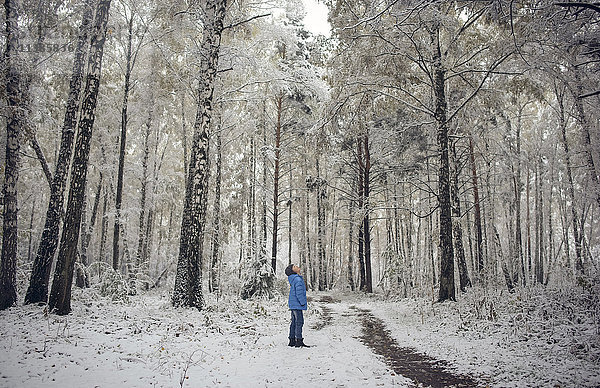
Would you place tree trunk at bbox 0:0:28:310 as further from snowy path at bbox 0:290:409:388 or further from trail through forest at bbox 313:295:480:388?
trail through forest at bbox 313:295:480:388

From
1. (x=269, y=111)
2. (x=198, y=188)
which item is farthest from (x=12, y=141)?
(x=269, y=111)

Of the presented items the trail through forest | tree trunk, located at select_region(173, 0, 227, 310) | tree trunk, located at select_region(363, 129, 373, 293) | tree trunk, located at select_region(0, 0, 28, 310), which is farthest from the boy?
tree trunk, located at select_region(363, 129, 373, 293)

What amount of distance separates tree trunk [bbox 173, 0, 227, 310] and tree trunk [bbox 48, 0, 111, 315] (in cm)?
274

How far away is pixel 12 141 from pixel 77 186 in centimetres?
309

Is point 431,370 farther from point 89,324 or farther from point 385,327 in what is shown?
point 89,324

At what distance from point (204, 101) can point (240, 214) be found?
13176 mm

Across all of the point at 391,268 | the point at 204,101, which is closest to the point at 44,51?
the point at 204,101

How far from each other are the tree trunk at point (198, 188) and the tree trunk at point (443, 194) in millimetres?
6848

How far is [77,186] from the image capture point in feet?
23.9

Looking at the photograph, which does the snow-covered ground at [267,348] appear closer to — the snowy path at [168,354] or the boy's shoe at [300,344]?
the snowy path at [168,354]

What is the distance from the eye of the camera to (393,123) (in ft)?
55.6

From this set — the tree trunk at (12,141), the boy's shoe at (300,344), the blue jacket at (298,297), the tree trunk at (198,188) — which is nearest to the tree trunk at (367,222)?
Answer: the tree trunk at (198,188)

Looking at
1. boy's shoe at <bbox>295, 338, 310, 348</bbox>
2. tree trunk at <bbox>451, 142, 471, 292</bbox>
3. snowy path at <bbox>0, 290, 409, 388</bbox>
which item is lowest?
boy's shoe at <bbox>295, 338, 310, 348</bbox>

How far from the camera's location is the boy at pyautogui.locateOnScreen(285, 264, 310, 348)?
650 centimetres
